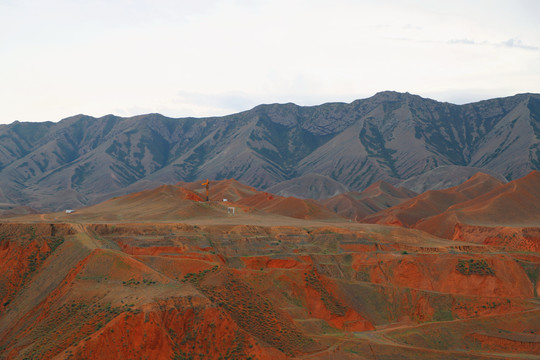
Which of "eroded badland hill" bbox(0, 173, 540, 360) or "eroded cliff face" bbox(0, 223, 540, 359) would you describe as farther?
"eroded badland hill" bbox(0, 173, 540, 360)

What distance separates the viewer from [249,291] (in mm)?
57875

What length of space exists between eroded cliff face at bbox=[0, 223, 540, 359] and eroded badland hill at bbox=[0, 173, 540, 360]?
139 millimetres

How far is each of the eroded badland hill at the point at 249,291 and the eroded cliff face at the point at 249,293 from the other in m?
0.14

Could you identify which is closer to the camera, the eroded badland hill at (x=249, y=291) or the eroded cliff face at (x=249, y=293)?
the eroded cliff face at (x=249, y=293)

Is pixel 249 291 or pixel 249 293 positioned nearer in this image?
pixel 249 293

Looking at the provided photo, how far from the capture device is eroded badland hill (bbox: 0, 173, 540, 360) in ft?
153

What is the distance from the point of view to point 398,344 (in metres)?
61.0

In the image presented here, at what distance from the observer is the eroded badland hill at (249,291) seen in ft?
153

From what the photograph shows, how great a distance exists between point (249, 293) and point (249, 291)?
1.38ft

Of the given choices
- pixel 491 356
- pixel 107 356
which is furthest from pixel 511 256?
pixel 107 356

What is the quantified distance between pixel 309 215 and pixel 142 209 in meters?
42.1

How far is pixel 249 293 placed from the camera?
5747 cm

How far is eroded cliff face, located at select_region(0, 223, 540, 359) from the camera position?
4647 cm

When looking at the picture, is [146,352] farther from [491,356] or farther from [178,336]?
[491,356]
